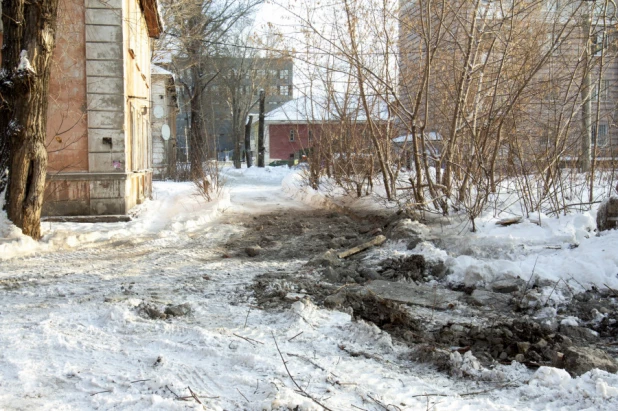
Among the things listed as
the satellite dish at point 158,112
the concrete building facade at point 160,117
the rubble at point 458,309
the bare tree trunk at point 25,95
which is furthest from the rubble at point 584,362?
the satellite dish at point 158,112

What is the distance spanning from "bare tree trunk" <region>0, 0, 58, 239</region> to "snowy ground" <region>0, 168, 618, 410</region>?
61 cm

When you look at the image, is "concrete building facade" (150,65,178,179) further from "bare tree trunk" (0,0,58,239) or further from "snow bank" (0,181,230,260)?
"bare tree trunk" (0,0,58,239)

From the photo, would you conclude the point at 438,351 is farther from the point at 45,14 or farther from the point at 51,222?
the point at 51,222

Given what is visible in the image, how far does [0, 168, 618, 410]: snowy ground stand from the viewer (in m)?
3.06

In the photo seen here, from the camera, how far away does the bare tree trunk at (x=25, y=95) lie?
7.45m

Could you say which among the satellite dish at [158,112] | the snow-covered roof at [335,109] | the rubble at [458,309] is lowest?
the rubble at [458,309]

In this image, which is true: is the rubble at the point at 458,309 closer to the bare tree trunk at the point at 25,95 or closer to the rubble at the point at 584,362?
the rubble at the point at 584,362

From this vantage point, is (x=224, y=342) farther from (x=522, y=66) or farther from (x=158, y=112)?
(x=158, y=112)

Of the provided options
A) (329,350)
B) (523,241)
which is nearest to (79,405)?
(329,350)

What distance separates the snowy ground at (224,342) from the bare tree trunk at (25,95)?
0.61 meters

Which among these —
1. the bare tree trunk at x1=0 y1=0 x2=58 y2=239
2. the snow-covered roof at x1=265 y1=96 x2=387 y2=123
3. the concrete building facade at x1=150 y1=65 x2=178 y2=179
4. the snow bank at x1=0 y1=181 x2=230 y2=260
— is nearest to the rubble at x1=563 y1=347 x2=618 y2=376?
the snow bank at x1=0 y1=181 x2=230 y2=260

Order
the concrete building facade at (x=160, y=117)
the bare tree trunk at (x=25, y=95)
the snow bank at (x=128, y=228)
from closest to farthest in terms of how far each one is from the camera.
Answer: the bare tree trunk at (x=25, y=95) → the snow bank at (x=128, y=228) → the concrete building facade at (x=160, y=117)

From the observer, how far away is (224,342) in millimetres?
3963

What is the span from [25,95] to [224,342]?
558 cm
